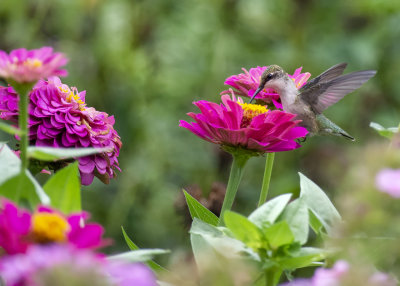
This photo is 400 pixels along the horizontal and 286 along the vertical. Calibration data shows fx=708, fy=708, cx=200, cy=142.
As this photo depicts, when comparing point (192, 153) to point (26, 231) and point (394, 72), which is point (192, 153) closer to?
point (394, 72)

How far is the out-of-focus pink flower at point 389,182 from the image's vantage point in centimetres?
39

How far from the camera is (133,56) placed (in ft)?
8.13

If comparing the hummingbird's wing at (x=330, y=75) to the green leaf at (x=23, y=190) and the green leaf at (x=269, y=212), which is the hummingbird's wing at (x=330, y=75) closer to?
the green leaf at (x=269, y=212)

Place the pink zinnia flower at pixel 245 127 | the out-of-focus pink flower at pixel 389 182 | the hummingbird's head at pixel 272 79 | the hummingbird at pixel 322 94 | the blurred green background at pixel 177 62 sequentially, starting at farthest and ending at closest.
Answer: the blurred green background at pixel 177 62 → the hummingbird at pixel 322 94 → the hummingbird's head at pixel 272 79 → the pink zinnia flower at pixel 245 127 → the out-of-focus pink flower at pixel 389 182

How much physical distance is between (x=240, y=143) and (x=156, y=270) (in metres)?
0.14

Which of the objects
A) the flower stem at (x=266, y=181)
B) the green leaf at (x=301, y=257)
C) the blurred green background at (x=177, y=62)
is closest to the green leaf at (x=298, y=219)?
the green leaf at (x=301, y=257)

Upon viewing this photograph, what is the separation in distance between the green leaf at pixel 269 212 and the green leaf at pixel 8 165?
0.55 ft

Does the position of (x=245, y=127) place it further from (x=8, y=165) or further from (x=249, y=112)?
(x=8, y=165)

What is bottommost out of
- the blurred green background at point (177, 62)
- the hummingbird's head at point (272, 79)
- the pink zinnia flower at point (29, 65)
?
the blurred green background at point (177, 62)

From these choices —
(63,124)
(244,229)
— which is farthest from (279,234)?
(63,124)

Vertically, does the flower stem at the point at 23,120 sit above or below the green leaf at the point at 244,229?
above

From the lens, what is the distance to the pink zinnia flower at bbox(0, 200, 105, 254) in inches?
14.4

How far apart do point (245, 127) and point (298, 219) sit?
153 mm

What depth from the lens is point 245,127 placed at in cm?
63
